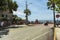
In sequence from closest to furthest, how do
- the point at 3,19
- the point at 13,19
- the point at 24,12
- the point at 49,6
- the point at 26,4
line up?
the point at 49,6 < the point at 3,19 < the point at 26,4 < the point at 13,19 < the point at 24,12

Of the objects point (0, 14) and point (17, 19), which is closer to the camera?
point (0, 14)

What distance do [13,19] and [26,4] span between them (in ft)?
32.2

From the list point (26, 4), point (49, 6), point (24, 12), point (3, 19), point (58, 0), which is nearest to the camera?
point (58, 0)

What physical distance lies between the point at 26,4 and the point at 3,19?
17486 mm

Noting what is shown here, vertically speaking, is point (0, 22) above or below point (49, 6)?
below

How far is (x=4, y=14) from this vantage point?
74.6m

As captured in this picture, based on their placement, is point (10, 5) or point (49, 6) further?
point (10, 5)

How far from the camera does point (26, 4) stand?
3125 inches

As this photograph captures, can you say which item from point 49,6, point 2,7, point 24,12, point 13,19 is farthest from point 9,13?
point 49,6

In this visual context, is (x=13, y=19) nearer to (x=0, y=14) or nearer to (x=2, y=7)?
(x=0, y=14)

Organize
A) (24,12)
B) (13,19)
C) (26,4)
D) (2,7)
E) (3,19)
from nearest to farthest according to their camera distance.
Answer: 1. (2,7)
2. (3,19)
3. (26,4)
4. (13,19)
5. (24,12)

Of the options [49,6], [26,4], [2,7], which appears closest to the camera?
[49,6]

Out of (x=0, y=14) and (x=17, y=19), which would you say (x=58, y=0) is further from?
(x=17, y=19)

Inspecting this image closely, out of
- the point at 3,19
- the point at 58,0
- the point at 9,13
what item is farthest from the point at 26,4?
the point at 58,0
